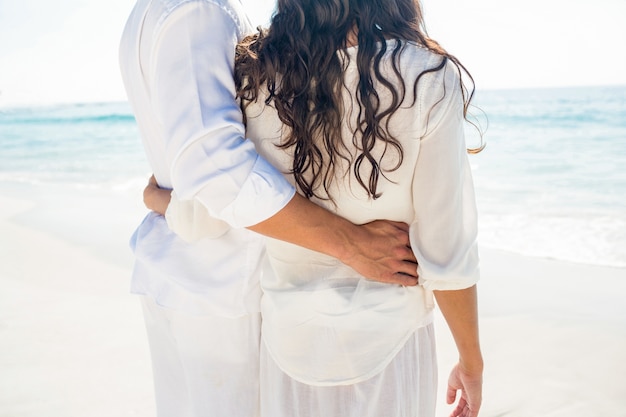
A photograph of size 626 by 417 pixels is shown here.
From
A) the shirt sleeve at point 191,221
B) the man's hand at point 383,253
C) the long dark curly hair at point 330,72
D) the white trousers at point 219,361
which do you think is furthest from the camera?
the white trousers at point 219,361

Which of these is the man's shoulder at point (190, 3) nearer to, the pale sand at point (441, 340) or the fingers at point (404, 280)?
the fingers at point (404, 280)

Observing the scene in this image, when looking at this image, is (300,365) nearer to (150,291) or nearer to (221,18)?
(150,291)

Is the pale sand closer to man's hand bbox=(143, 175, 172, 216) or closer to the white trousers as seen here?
the white trousers

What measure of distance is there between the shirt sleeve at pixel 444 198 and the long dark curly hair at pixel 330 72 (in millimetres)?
54

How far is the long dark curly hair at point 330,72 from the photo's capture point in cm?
110

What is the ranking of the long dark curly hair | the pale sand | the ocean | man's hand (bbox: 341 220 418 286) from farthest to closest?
the ocean < the pale sand < man's hand (bbox: 341 220 418 286) < the long dark curly hair

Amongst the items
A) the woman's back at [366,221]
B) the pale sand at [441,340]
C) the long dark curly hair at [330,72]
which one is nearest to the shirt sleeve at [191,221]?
the woman's back at [366,221]

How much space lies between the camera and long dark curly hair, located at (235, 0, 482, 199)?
1101 millimetres

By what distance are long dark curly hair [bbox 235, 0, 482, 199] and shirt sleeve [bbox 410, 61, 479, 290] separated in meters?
0.05

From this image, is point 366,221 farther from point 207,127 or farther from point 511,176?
point 511,176

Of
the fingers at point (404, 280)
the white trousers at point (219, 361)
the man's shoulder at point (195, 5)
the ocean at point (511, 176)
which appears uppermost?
the man's shoulder at point (195, 5)

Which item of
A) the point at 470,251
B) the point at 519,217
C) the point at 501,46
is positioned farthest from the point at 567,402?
the point at 501,46

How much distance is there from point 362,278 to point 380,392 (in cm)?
25

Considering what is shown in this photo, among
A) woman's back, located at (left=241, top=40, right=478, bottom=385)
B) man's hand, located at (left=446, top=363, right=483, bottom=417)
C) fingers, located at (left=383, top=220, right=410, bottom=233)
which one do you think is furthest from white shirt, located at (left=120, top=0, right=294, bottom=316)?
man's hand, located at (left=446, top=363, right=483, bottom=417)
